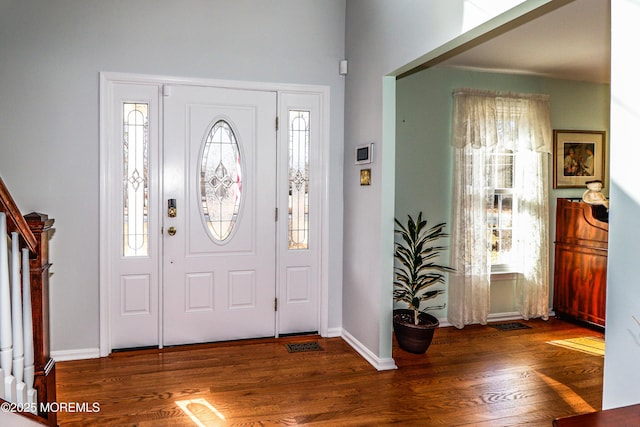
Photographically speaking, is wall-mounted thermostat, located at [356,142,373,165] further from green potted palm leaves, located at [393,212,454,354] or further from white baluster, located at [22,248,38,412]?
white baluster, located at [22,248,38,412]

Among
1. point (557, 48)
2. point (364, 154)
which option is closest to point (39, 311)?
point (364, 154)

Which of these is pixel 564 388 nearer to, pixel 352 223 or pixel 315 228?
pixel 352 223

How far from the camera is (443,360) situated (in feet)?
12.9

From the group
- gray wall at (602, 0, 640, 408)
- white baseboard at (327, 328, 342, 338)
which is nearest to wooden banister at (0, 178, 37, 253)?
gray wall at (602, 0, 640, 408)

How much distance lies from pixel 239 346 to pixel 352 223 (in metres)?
1.41

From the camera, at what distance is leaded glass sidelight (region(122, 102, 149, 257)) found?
3.99 m

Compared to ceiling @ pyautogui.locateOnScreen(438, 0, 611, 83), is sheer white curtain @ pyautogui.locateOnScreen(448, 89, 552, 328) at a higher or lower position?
lower

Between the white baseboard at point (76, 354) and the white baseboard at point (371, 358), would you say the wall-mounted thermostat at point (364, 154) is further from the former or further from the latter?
the white baseboard at point (76, 354)

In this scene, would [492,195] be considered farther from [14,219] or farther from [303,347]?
[14,219]

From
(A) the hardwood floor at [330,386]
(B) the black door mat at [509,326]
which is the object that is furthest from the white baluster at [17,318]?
(B) the black door mat at [509,326]

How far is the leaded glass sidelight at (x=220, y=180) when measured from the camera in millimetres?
4203

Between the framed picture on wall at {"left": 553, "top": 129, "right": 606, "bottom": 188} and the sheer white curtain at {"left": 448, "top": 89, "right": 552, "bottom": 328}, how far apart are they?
8.5 inches

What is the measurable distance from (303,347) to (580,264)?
294 cm

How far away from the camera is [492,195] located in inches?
199
